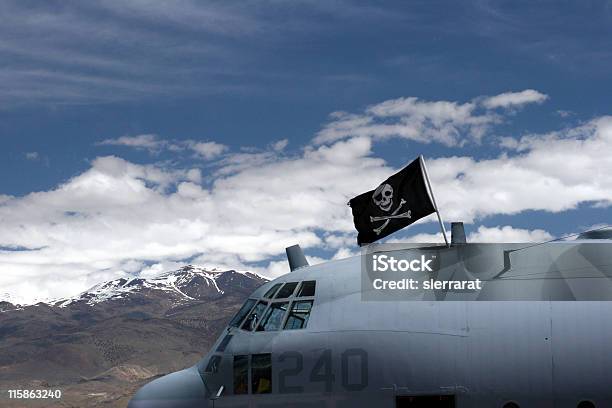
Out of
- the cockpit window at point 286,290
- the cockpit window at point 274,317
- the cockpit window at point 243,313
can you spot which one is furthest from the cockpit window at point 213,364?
the cockpit window at point 286,290

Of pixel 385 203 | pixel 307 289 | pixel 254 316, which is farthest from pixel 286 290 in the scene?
pixel 385 203

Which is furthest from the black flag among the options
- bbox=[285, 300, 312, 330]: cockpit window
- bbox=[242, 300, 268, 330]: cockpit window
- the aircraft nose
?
the aircraft nose

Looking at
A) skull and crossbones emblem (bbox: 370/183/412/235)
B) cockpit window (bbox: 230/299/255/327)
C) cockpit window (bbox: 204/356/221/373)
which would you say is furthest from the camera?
skull and crossbones emblem (bbox: 370/183/412/235)

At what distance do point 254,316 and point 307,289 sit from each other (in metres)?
1.71

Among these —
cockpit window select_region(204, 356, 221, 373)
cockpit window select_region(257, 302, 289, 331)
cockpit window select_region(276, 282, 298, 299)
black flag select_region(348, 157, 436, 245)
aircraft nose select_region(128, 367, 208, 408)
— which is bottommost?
aircraft nose select_region(128, 367, 208, 408)

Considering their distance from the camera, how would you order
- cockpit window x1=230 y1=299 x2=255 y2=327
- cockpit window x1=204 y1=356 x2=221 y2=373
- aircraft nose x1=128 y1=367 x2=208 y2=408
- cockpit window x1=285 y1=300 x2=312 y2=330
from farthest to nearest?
cockpit window x1=230 y1=299 x2=255 y2=327 < cockpit window x1=204 y1=356 x2=221 y2=373 < aircraft nose x1=128 y1=367 x2=208 y2=408 < cockpit window x1=285 y1=300 x2=312 y2=330

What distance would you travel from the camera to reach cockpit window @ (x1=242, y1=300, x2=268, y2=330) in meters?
21.7

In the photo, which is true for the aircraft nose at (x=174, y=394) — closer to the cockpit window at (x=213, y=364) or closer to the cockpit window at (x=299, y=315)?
the cockpit window at (x=213, y=364)

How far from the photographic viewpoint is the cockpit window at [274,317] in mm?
21266

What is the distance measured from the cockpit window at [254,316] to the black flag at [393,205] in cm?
364

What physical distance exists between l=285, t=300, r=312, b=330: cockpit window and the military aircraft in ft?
→ 0.10

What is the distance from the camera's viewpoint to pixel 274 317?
70.4 ft

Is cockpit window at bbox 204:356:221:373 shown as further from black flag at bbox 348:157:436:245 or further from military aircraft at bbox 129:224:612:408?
black flag at bbox 348:157:436:245

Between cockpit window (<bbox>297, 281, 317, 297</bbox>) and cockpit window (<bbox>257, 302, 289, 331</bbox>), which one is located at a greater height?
cockpit window (<bbox>297, 281, 317, 297</bbox>)
